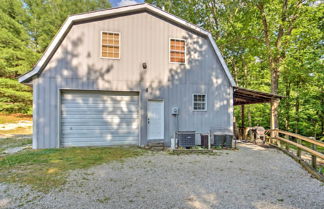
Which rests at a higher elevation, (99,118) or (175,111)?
(175,111)

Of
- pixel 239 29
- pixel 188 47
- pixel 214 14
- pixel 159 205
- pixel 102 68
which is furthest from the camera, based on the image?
pixel 214 14

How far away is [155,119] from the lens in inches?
337

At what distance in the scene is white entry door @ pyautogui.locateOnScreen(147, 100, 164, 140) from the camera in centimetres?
848

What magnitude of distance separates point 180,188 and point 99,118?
212 inches

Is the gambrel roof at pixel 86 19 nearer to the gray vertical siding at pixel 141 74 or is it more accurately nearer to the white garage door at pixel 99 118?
the gray vertical siding at pixel 141 74

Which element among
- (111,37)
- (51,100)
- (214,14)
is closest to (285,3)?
(214,14)

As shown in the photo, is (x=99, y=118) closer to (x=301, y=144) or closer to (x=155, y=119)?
(x=155, y=119)

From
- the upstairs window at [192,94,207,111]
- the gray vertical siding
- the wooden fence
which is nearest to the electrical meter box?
the gray vertical siding

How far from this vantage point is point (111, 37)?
8164mm

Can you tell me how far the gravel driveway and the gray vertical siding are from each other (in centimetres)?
335

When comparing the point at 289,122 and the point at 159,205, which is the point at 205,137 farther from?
the point at 289,122

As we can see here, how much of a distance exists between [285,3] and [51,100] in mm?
13643

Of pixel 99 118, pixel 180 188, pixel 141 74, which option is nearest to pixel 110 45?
pixel 141 74

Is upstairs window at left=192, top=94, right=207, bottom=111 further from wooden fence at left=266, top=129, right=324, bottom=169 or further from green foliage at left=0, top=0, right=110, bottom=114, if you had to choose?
green foliage at left=0, top=0, right=110, bottom=114
